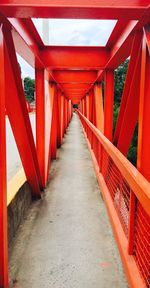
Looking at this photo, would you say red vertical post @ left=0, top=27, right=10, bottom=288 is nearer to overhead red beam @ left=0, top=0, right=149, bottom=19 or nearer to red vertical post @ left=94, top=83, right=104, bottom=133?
overhead red beam @ left=0, top=0, right=149, bottom=19

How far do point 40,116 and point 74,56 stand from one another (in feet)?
3.91

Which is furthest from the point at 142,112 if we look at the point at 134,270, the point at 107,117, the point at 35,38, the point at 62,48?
the point at 107,117

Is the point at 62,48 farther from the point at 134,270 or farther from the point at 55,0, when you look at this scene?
the point at 134,270

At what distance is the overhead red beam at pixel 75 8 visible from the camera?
257 cm

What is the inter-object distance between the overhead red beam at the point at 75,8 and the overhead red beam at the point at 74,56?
9.06 ft

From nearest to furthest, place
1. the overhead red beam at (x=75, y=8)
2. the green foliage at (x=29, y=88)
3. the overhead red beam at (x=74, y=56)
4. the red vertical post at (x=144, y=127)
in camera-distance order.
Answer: the overhead red beam at (x=75, y=8)
the red vertical post at (x=144, y=127)
the overhead red beam at (x=74, y=56)
the green foliage at (x=29, y=88)

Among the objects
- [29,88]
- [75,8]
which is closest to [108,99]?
[75,8]

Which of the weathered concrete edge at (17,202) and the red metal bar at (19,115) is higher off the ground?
the red metal bar at (19,115)

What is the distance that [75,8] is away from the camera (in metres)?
2.60

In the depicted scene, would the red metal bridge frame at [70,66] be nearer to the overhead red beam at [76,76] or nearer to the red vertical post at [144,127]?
the red vertical post at [144,127]

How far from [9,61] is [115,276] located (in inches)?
84.6

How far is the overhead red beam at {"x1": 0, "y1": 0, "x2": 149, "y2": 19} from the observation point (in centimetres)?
257

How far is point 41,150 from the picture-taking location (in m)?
6.12

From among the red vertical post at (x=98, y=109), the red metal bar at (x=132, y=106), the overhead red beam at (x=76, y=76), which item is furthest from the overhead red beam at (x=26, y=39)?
the overhead red beam at (x=76, y=76)
